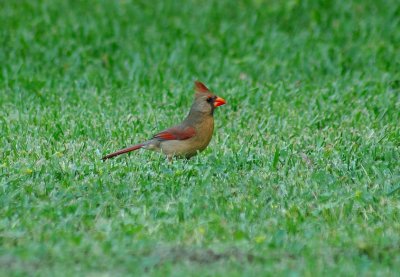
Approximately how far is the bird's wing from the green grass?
18 cm

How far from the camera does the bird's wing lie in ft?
25.5

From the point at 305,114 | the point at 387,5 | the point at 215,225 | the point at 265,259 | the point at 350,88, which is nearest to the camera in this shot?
the point at 265,259

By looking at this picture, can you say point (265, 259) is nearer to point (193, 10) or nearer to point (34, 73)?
point (34, 73)

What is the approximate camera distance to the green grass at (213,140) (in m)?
5.73

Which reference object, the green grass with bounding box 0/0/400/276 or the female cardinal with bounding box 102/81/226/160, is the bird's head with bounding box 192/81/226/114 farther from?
the green grass with bounding box 0/0/400/276

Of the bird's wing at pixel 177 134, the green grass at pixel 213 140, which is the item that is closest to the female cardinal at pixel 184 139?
the bird's wing at pixel 177 134

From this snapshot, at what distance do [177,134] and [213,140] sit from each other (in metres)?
0.84

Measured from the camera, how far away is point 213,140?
858 cm

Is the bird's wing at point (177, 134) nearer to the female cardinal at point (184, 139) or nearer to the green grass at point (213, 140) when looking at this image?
the female cardinal at point (184, 139)

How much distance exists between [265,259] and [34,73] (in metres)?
5.79

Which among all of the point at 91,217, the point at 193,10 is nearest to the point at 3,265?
the point at 91,217

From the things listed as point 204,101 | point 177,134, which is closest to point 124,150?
point 177,134

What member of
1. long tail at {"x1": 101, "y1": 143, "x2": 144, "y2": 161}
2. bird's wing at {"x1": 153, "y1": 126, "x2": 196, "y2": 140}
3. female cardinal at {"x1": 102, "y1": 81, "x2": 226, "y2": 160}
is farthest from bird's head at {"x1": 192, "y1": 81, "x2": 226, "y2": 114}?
long tail at {"x1": 101, "y1": 143, "x2": 144, "y2": 161}

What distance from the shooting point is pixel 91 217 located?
632 cm
